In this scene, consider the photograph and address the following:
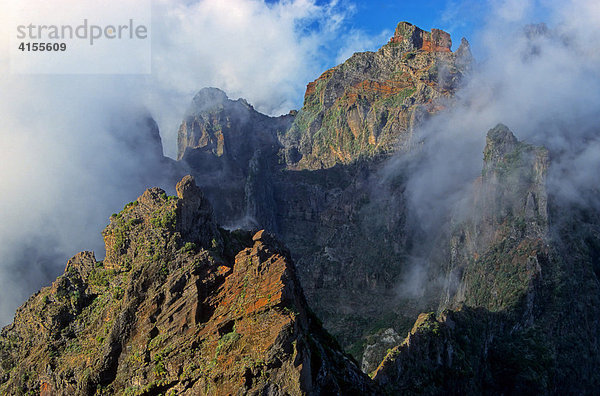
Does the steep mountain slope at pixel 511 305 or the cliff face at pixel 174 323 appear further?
the steep mountain slope at pixel 511 305

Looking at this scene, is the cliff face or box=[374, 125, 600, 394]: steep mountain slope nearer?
the cliff face

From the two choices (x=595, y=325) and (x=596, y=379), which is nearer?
(x=596, y=379)

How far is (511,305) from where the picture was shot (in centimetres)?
10306

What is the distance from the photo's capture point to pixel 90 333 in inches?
1988

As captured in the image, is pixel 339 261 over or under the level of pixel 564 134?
under

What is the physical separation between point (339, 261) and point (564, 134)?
69946 mm

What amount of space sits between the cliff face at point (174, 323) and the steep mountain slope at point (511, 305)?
32.0 metres

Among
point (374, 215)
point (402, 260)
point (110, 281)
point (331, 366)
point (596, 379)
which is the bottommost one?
point (596, 379)

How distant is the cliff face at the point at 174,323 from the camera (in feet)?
122

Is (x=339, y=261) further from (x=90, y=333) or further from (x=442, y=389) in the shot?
(x=90, y=333)

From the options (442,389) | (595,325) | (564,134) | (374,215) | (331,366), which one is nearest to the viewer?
(331,366)

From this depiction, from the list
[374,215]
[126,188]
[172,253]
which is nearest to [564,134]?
[374,215]

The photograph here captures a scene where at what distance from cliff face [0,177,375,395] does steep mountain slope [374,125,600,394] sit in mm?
31994

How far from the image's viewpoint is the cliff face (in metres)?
37.3
